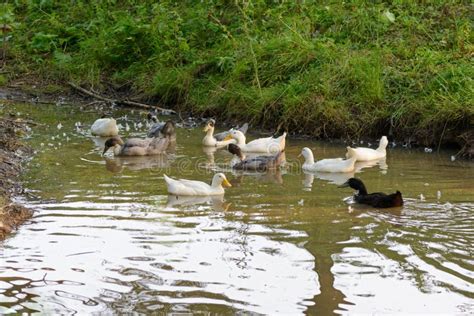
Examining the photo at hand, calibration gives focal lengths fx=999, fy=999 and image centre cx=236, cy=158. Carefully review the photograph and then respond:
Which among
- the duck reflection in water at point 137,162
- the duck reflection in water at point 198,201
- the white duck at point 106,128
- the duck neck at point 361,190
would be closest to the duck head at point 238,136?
the duck reflection in water at point 137,162

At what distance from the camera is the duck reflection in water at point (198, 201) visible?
1157 centimetres

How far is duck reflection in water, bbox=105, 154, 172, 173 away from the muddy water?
0.09 m

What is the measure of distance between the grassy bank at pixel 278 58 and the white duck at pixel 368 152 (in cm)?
112

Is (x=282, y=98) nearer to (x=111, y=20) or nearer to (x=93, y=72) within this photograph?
(x=93, y=72)

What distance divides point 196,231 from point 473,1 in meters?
11.9

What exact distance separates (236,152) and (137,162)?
150 cm

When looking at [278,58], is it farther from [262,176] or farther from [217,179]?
[217,179]

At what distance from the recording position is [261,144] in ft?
50.9

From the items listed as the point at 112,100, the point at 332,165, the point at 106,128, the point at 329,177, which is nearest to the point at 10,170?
the point at 106,128

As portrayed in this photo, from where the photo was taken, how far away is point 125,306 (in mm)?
7809

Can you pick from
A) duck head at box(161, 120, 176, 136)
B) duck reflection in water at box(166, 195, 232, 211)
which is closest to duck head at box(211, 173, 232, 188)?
duck reflection in water at box(166, 195, 232, 211)

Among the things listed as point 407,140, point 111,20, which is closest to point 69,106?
point 111,20

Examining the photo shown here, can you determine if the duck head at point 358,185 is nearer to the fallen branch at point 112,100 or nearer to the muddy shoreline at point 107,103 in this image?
the muddy shoreline at point 107,103

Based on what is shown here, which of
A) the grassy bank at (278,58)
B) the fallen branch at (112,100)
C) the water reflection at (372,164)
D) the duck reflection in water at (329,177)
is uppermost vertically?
the grassy bank at (278,58)
